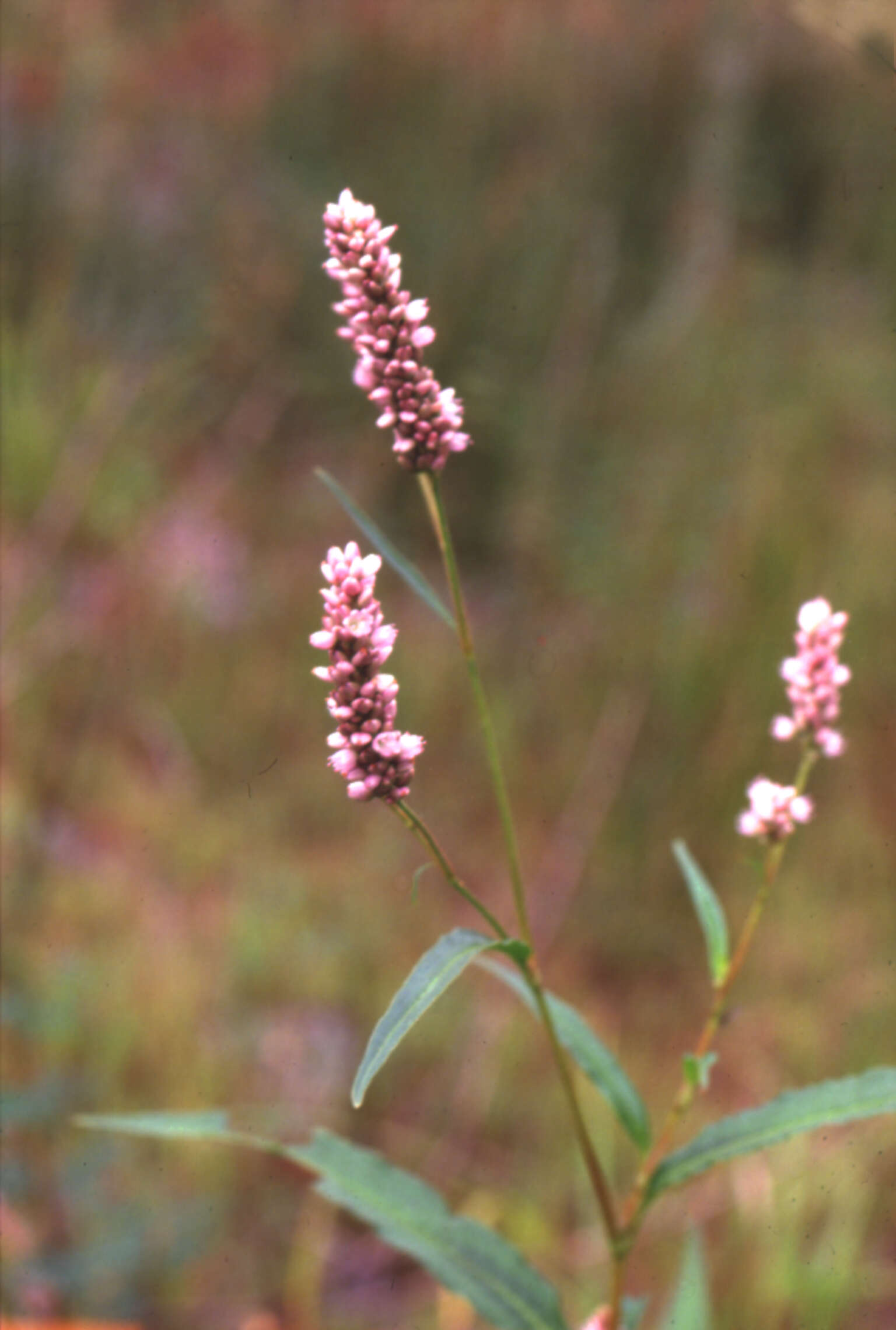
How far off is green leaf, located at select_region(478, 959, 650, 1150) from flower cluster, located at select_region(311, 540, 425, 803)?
0.34 metres

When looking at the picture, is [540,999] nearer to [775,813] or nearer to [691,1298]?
[775,813]

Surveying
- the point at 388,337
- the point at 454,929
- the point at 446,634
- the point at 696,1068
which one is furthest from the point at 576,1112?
the point at 446,634

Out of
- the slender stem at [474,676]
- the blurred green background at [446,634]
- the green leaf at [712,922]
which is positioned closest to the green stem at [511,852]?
the slender stem at [474,676]

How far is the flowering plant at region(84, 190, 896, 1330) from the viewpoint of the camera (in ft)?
2.44

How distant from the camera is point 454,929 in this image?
2.84 ft

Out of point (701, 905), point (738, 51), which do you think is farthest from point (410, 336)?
point (738, 51)

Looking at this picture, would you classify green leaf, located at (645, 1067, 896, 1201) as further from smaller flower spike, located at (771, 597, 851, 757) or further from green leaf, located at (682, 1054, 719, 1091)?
smaller flower spike, located at (771, 597, 851, 757)

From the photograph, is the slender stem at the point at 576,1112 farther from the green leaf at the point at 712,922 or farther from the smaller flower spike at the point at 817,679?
the smaller flower spike at the point at 817,679

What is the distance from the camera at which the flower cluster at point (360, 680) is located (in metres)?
0.73

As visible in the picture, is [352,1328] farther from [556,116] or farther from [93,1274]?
[556,116]

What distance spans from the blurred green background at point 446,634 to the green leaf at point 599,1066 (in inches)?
7.9

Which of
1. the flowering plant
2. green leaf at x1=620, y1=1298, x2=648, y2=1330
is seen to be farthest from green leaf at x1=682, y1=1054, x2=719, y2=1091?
green leaf at x1=620, y1=1298, x2=648, y2=1330

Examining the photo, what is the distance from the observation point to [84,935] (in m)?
2.63

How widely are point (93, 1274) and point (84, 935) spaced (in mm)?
1167
